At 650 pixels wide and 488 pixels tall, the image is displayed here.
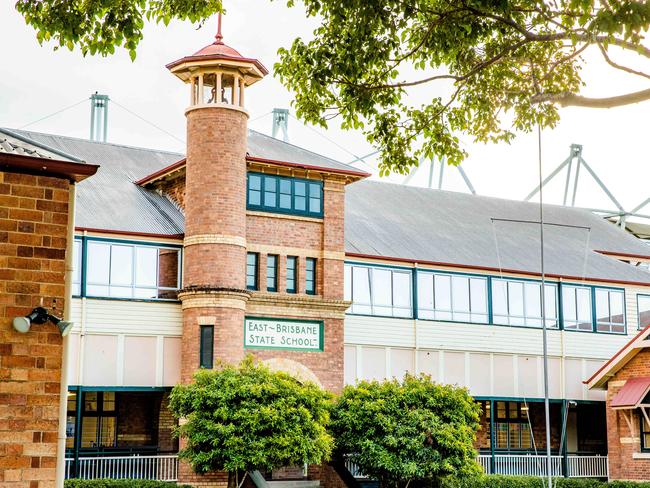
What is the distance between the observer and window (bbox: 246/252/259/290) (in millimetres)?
35438

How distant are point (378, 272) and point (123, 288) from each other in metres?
9.41

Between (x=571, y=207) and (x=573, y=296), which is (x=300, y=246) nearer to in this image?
(x=573, y=296)

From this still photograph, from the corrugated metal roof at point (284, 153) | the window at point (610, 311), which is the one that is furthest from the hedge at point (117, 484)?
the window at point (610, 311)

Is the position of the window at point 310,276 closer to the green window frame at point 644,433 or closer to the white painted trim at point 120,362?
the white painted trim at point 120,362

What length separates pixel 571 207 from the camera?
53875mm

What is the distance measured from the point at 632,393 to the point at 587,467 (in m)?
4.27

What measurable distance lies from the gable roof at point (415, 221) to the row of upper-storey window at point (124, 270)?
22.0 inches

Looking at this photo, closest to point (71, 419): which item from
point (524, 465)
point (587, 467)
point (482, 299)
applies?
point (482, 299)

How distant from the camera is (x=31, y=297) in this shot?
34.9 feet

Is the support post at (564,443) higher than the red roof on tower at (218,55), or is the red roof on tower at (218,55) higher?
the red roof on tower at (218,55)

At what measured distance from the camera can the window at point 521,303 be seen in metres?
42.0

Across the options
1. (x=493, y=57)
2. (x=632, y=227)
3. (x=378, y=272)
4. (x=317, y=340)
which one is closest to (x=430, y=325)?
(x=378, y=272)

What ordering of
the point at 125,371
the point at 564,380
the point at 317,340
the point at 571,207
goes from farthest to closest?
the point at 571,207 → the point at 564,380 → the point at 317,340 → the point at 125,371

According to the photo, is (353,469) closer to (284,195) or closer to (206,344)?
(206,344)
